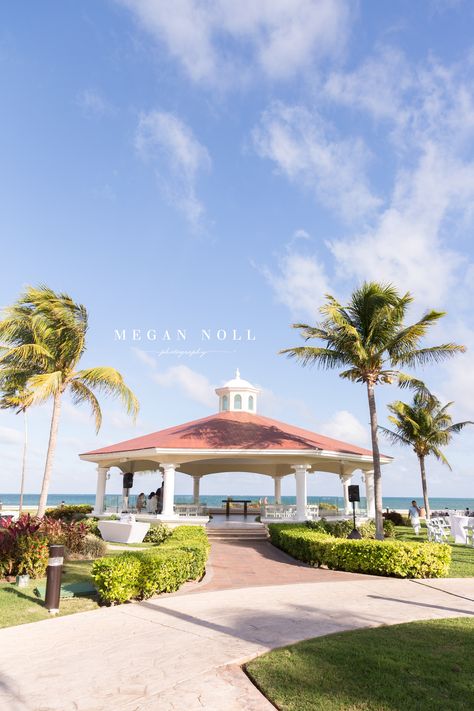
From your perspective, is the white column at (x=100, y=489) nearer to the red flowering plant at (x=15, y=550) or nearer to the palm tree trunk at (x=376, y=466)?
the red flowering plant at (x=15, y=550)

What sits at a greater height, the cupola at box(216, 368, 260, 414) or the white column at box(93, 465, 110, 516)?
the cupola at box(216, 368, 260, 414)

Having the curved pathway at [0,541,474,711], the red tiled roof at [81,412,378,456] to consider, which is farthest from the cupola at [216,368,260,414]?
the curved pathway at [0,541,474,711]

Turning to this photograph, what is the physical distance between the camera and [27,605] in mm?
8750

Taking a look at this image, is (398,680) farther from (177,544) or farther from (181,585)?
(177,544)

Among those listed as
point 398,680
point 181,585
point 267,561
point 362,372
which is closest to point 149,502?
point 267,561

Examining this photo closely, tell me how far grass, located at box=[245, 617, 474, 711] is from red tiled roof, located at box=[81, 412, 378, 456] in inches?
574

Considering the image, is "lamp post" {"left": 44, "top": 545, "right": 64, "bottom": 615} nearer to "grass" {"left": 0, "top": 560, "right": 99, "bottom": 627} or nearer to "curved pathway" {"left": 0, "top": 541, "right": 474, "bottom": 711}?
"grass" {"left": 0, "top": 560, "right": 99, "bottom": 627}

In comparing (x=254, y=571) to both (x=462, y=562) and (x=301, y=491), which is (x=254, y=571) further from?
(x=301, y=491)

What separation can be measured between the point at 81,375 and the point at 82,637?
43.2ft

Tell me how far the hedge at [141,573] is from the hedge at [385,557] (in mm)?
4269

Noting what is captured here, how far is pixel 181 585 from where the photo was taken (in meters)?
10.7

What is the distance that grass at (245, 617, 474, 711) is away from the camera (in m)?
4.53

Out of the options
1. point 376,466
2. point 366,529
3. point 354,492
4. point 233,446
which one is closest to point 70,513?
point 233,446

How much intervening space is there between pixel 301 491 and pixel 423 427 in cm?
1208
